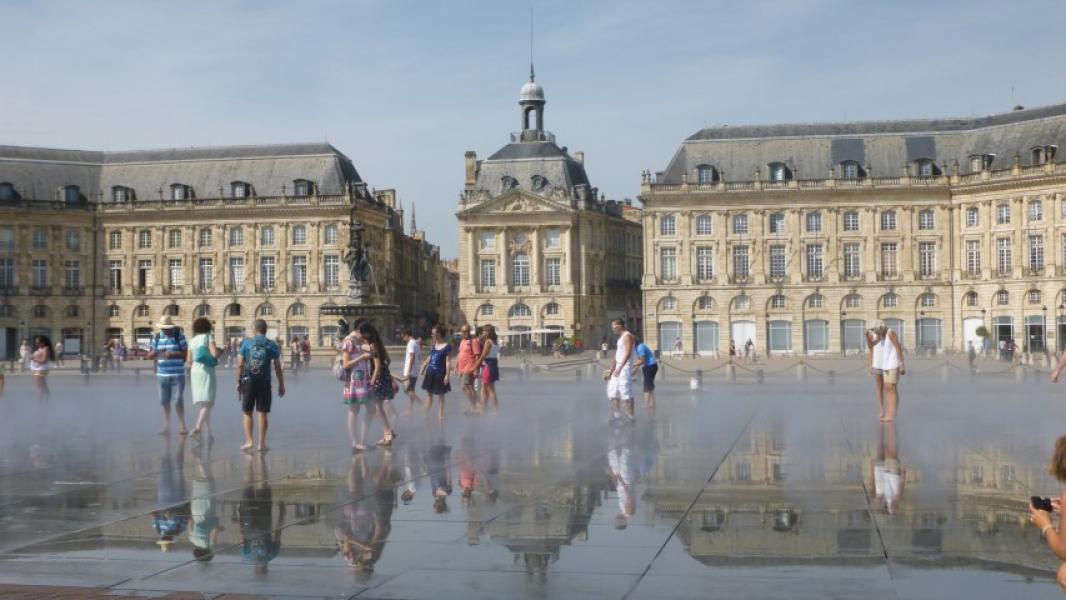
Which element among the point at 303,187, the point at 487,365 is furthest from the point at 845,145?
the point at 487,365

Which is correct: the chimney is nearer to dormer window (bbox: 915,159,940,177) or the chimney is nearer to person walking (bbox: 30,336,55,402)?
dormer window (bbox: 915,159,940,177)

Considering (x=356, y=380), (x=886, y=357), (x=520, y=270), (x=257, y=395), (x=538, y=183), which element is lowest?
(x=257, y=395)

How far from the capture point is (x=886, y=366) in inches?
811

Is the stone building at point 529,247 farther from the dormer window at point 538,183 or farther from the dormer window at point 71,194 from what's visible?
the dormer window at point 71,194

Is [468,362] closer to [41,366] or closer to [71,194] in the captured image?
[41,366]

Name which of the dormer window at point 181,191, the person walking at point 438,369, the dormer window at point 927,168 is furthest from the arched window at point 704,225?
the person walking at point 438,369

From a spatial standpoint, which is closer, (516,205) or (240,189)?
(516,205)

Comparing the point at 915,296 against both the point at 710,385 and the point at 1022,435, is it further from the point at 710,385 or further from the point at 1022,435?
the point at 1022,435

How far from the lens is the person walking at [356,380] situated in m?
16.9

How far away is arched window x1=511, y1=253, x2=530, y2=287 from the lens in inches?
3526

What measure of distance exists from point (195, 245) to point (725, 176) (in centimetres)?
3644

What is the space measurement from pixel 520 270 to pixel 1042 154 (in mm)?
33830

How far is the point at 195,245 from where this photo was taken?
298 feet

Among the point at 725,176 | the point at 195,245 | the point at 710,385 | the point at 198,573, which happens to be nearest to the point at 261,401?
the point at 198,573
